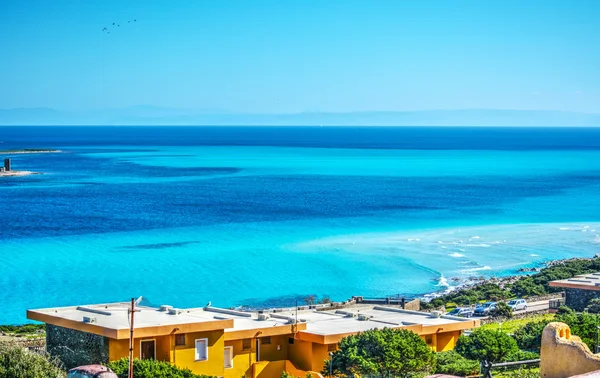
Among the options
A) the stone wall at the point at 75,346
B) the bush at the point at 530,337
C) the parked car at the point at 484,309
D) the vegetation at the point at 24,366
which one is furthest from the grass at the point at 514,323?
the vegetation at the point at 24,366

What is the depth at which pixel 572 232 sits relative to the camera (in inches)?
3410

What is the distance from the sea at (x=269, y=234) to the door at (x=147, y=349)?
26.5 m

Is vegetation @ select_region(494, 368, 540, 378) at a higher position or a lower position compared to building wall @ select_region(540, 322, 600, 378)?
lower

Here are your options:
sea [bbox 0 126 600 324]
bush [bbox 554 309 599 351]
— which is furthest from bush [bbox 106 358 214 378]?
sea [bbox 0 126 600 324]

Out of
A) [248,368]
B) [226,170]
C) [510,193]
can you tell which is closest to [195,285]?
[248,368]

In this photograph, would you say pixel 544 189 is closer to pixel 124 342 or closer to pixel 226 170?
pixel 226 170

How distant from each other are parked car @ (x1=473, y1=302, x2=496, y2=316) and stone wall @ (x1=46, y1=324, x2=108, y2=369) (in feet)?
80.5

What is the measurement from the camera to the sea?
196 feet

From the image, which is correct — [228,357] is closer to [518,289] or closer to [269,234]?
[518,289]

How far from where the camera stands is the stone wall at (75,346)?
25.8 m

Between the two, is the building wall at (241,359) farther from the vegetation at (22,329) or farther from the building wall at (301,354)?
the vegetation at (22,329)

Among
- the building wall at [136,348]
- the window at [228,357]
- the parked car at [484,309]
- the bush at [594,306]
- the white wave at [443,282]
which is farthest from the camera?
the white wave at [443,282]

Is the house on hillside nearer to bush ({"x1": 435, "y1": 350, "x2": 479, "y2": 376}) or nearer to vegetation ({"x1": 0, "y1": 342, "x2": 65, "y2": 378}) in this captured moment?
bush ({"x1": 435, "y1": 350, "x2": 479, "y2": 376})

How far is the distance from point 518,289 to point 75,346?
33993mm
